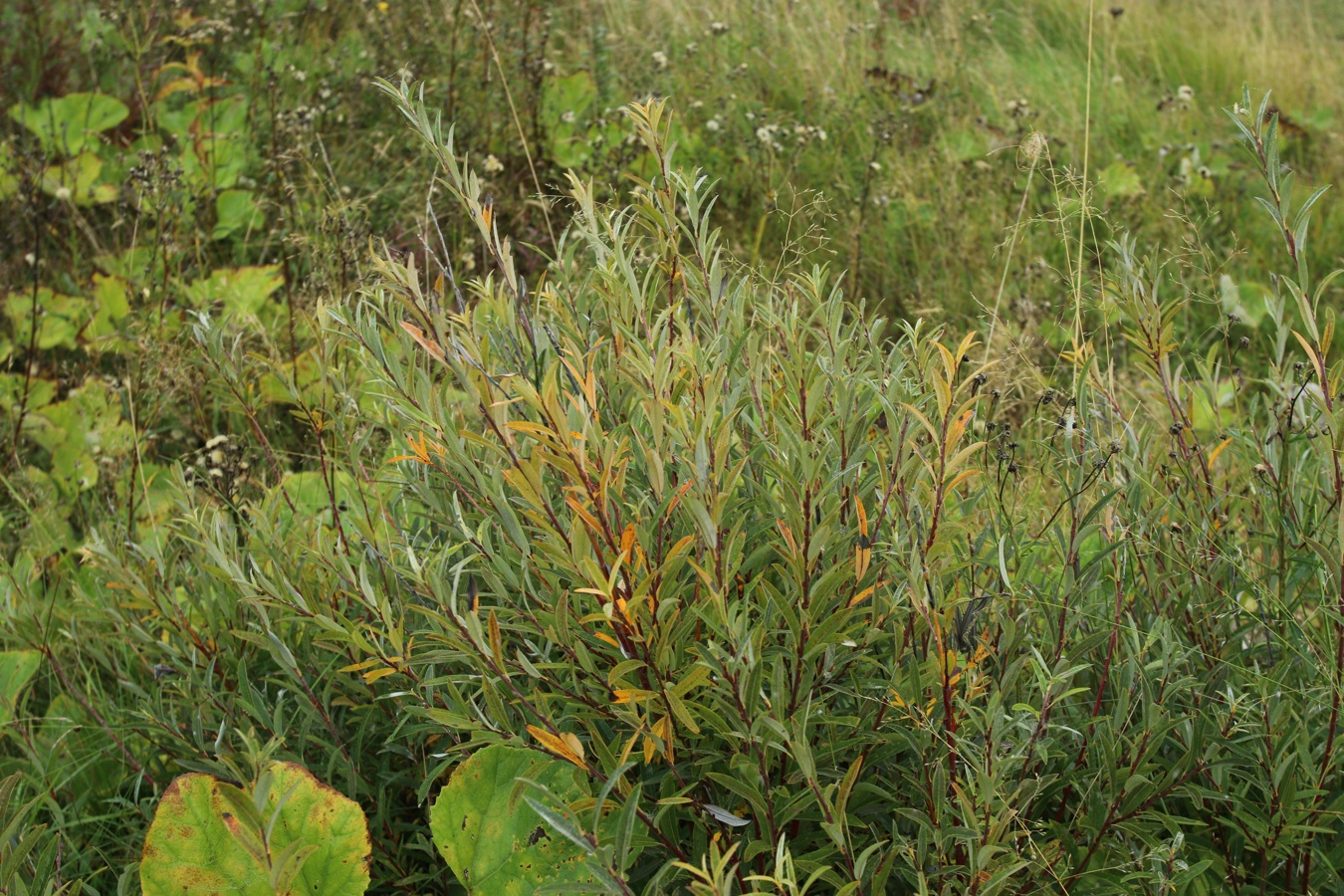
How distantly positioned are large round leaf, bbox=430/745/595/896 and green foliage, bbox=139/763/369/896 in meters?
0.10

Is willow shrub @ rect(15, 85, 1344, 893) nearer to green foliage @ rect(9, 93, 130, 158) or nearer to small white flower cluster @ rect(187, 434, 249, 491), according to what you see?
small white flower cluster @ rect(187, 434, 249, 491)

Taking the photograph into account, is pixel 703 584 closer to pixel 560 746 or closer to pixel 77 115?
→ pixel 560 746

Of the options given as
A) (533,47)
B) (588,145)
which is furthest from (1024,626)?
(533,47)

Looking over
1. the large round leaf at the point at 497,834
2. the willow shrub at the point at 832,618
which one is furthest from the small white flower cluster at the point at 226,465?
the large round leaf at the point at 497,834

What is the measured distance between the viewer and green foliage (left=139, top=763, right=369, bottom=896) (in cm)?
122

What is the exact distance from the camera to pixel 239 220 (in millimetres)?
3732

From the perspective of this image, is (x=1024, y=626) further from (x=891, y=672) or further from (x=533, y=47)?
(x=533, y=47)

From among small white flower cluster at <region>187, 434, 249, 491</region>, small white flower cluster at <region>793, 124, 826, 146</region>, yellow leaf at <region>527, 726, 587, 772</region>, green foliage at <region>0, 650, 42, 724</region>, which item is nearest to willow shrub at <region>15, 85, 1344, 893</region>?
yellow leaf at <region>527, 726, 587, 772</region>

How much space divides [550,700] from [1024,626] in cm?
58

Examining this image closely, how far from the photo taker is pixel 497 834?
4.11 feet

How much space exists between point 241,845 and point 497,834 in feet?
0.89

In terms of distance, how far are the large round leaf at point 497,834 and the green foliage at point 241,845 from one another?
0.33ft

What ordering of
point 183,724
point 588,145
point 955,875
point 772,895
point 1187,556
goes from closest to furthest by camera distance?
point 772,895 < point 955,875 < point 1187,556 < point 183,724 < point 588,145

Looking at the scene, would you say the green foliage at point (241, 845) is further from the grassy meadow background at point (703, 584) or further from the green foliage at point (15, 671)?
the green foliage at point (15, 671)
